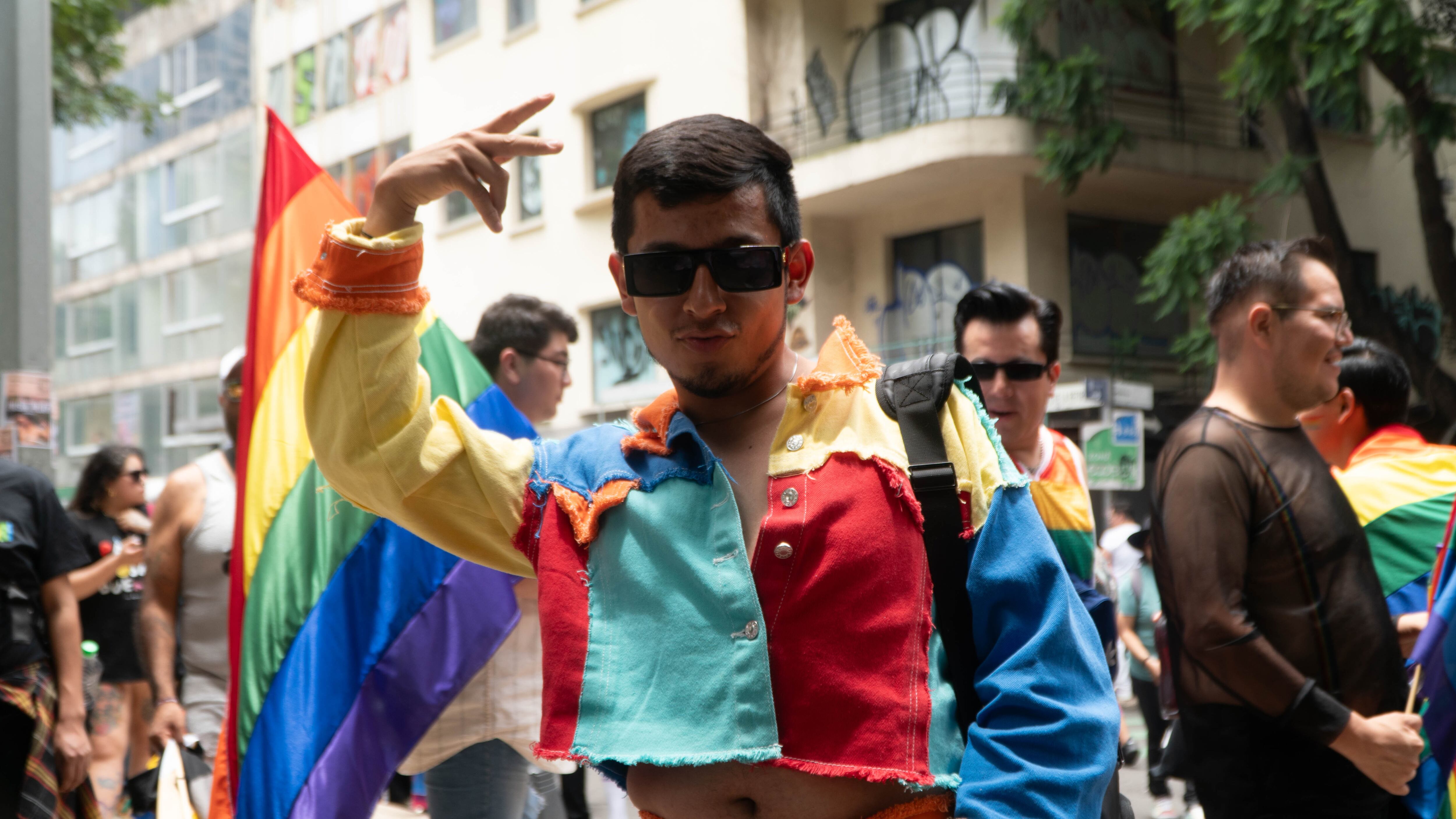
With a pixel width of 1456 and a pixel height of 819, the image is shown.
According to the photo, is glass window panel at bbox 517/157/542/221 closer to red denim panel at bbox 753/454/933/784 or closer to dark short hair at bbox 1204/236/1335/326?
dark short hair at bbox 1204/236/1335/326

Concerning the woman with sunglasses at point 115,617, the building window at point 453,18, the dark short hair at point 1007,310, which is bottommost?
the woman with sunglasses at point 115,617

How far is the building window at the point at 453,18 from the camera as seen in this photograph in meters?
22.6

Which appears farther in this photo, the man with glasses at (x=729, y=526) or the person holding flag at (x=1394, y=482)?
the person holding flag at (x=1394, y=482)

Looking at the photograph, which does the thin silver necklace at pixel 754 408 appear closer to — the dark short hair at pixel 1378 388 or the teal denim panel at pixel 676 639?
the teal denim panel at pixel 676 639

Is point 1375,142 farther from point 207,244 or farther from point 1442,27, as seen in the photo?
point 207,244

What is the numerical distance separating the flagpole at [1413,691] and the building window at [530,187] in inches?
721

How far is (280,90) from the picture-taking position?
87.6 ft

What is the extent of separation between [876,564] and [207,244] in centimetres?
2930

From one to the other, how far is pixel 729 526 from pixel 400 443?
1.75 feet

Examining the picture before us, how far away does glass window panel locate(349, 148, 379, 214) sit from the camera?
23.6m

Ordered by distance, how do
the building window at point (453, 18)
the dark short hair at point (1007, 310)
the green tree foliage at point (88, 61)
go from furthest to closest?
the building window at point (453, 18), the green tree foliage at point (88, 61), the dark short hair at point (1007, 310)

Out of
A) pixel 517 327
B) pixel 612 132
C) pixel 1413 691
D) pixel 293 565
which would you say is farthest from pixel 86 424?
pixel 1413 691

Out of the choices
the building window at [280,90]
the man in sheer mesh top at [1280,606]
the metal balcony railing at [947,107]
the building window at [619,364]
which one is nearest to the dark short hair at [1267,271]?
the man in sheer mesh top at [1280,606]

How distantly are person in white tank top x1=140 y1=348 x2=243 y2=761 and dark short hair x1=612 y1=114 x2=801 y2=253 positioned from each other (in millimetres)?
3030
